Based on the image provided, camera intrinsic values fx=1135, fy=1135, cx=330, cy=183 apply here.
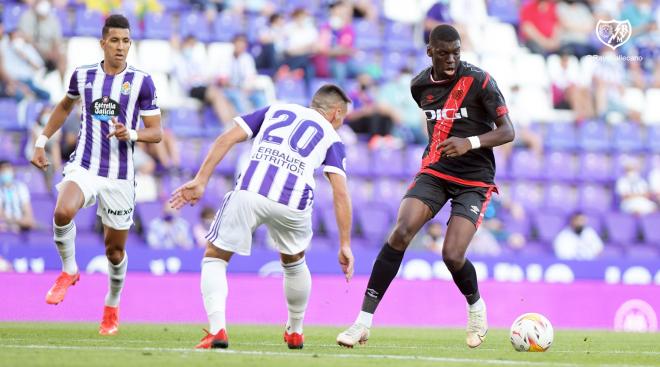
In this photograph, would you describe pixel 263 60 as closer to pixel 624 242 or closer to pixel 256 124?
pixel 624 242

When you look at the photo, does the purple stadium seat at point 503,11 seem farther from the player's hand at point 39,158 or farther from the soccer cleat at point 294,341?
the soccer cleat at point 294,341

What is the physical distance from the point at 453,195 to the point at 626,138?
11.6 metres

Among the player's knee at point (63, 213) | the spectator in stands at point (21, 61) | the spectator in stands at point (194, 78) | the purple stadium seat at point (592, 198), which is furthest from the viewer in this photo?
the purple stadium seat at point (592, 198)

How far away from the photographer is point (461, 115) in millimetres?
8461

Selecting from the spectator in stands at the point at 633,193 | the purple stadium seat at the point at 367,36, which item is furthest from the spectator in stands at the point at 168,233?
the spectator in stands at the point at 633,193

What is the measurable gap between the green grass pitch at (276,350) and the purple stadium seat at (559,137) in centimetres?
834

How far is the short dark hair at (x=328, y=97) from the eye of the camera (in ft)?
25.3

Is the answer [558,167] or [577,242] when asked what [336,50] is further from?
[577,242]

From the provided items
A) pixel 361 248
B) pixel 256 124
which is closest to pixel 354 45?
pixel 361 248

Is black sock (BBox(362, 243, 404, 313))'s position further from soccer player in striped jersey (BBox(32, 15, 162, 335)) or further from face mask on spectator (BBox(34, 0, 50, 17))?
face mask on spectator (BBox(34, 0, 50, 17))

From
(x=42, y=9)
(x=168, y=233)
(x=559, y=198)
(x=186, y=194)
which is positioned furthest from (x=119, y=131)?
(x=559, y=198)

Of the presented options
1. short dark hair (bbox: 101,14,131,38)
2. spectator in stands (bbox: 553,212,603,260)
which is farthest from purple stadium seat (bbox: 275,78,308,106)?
short dark hair (bbox: 101,14,131,38)

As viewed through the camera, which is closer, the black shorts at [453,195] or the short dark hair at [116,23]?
the black shorts at [453,195]

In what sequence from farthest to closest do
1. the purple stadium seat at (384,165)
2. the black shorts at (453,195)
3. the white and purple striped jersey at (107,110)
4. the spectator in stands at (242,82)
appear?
the purple stadium seat at (384,165) → the spectator in stands at (242,82) → the white and purple striped jersey at (107,110) → the black shorts at (453,195)
